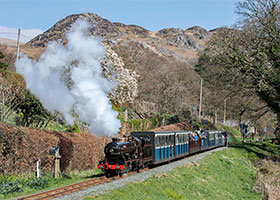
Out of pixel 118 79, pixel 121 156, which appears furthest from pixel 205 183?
pixel 118 79

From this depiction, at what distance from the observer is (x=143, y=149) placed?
1941cm

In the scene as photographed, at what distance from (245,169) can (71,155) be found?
15.4 m

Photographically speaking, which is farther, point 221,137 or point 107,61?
point 221,137

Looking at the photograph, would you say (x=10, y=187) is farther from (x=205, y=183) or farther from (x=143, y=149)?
(x=205, y=183)

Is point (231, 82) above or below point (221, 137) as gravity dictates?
above

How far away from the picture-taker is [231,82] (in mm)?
33812

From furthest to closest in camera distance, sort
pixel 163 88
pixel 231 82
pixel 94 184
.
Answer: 1. pixel 163 88
2. pixel 231 82
3. pixel 94 184

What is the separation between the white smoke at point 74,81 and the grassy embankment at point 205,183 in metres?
4.81

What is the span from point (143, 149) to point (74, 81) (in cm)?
594

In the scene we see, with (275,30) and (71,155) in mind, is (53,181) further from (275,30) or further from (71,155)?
(275,30)

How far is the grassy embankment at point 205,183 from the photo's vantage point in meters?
14.0

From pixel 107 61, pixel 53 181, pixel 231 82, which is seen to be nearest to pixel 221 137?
pixel 231 82

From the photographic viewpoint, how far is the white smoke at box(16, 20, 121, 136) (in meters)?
19.2

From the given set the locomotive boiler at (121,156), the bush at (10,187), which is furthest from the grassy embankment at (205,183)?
the bush at (10,187)
